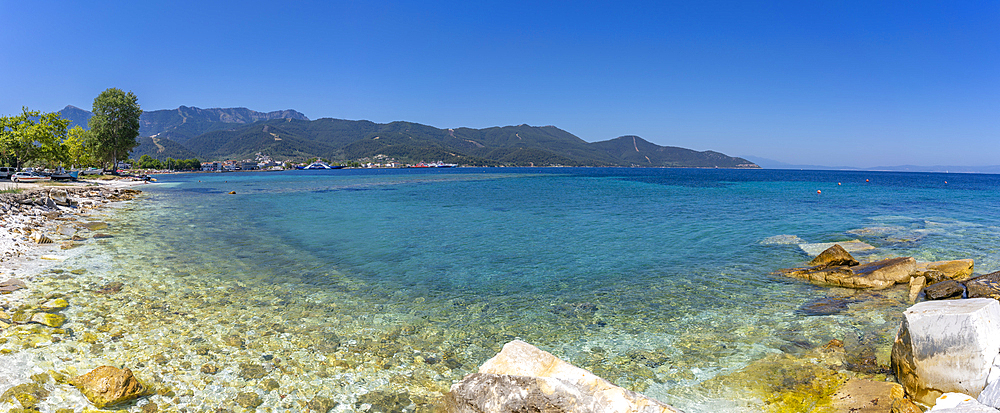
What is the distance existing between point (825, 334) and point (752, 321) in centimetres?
133

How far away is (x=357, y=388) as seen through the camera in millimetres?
6766

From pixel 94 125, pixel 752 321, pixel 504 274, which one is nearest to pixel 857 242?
Answer: pixel 752 321

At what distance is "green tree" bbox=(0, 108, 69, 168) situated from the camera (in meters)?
54.7

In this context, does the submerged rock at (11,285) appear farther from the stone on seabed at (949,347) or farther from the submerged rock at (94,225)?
the stone on seabed at (949,347)

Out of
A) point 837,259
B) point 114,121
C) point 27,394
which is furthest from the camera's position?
point 114,121

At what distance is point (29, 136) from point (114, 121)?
1175 inches

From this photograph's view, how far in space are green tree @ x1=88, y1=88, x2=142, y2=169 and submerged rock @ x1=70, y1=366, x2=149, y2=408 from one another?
4005 inches

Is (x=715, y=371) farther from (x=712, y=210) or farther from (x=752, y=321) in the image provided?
(x=712, y=210)

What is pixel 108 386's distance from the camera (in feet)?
19.7

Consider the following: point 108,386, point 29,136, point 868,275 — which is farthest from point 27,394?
point 29,136

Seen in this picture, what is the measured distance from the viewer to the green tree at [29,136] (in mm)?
54656

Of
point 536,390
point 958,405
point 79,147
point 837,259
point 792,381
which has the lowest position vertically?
point 792,381

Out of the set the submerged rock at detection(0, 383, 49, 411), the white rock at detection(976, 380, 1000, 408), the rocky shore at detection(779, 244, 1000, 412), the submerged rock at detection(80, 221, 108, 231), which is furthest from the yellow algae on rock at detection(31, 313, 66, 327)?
the submerged rock at detection(80, 221, 108, 231)

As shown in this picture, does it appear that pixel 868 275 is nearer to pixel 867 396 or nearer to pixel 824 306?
pixel 824 306
